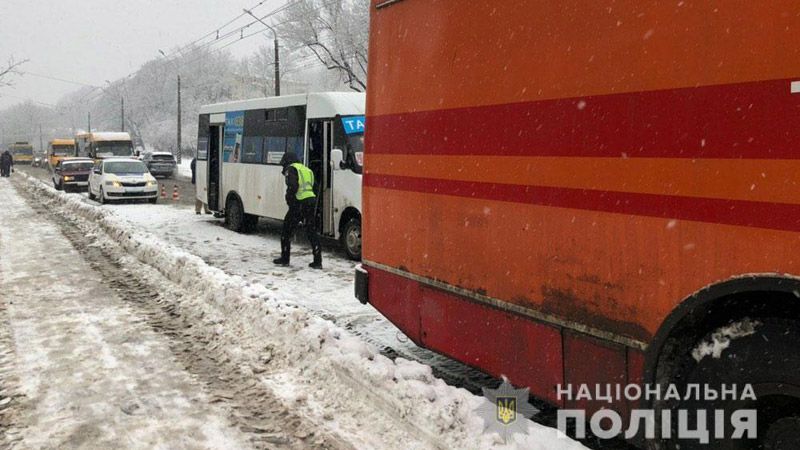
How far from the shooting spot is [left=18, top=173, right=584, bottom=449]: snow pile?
380cm

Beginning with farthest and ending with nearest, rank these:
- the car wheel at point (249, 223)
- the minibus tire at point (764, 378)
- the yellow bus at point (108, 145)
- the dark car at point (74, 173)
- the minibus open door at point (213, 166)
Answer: the yellow bus at point (108, 145), the dark car at point (74, 173), the minibus open door at point (213, 166), the car wheel at point (249, 223), the minibus tire at point (764, 378)

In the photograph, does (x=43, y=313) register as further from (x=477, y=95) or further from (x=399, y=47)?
(x=477, y=95)

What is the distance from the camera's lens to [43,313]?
710 cm

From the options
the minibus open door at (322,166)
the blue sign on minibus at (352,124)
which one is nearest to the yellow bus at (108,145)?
the minibus open door at (322,166)

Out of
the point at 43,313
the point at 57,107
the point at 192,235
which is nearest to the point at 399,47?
the point at 43,313

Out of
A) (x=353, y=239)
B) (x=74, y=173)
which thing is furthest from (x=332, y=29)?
(x=353, y=239)

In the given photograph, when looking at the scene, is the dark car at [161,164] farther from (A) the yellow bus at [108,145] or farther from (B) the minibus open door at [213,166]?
(B) the minibus open door at [213,166]

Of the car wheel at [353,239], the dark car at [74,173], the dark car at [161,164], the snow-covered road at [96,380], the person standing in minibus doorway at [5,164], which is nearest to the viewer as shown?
the snow-covered road at [96,380]

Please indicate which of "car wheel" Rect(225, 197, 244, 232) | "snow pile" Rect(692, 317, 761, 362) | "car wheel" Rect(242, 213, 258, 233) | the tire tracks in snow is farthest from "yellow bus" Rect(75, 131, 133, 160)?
"snow pile" Rect(692, 317, 761, 362)

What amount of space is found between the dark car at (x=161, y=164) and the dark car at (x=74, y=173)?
45.4 ft

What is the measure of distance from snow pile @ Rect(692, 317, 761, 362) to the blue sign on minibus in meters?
8.89

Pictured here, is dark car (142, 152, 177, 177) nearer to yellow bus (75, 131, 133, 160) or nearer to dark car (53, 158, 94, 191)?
yellow bus (75, 131, 133, 160)

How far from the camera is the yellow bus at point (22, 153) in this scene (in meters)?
74.8

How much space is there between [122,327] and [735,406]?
572 centimetres
